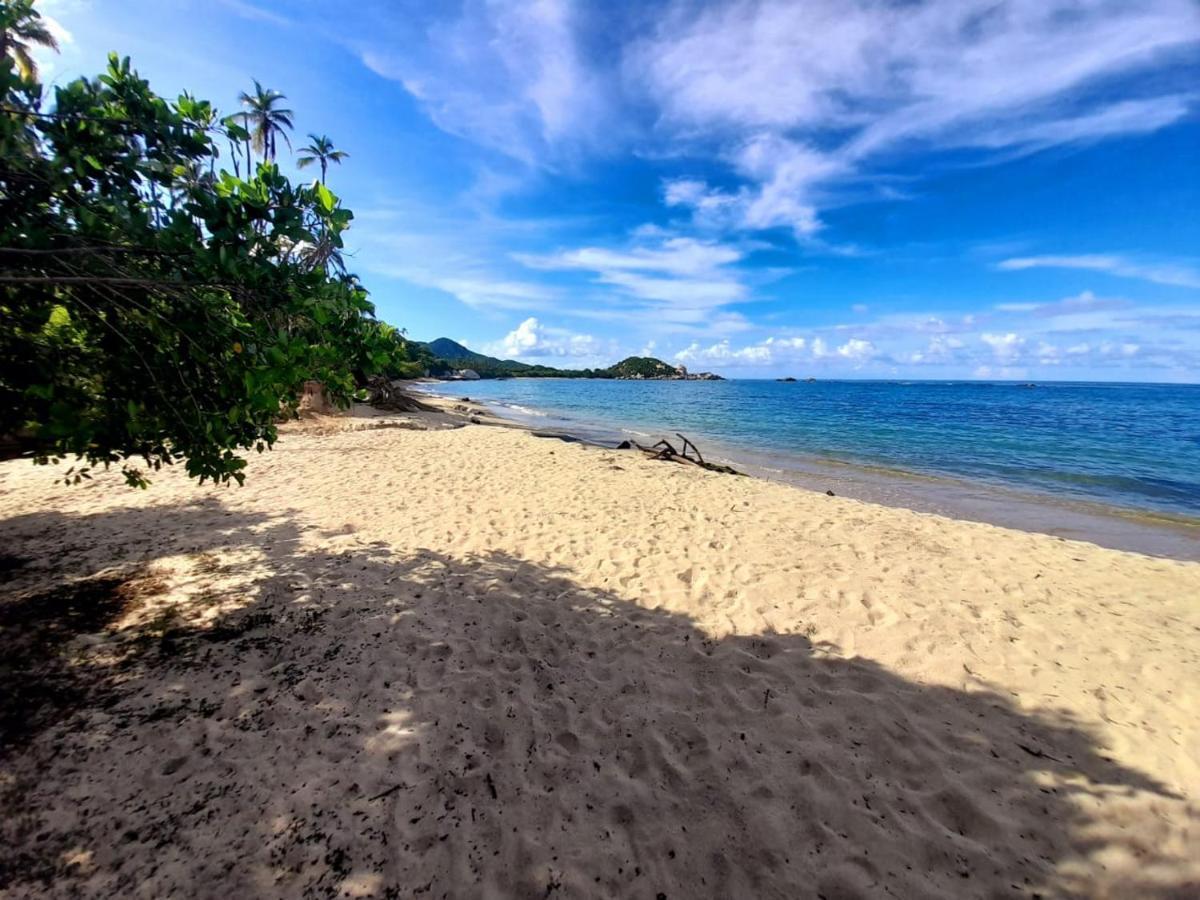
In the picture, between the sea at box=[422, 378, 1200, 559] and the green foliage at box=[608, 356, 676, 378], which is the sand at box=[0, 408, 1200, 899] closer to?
the sea at box=[422, 378, 1200, 559]

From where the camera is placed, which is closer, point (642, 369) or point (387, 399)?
point (387, 399)

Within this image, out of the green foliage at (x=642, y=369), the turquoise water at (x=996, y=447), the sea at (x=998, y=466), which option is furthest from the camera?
the green foliage at (x=642, y=369)

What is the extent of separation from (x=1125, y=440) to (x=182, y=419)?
133ft

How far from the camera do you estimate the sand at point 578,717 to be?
106 inches

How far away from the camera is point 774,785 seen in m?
3.25

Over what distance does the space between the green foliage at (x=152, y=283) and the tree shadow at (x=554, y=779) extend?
2.11 m

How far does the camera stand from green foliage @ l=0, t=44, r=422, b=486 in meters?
3.33

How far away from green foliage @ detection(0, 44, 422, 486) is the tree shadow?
2.11 m

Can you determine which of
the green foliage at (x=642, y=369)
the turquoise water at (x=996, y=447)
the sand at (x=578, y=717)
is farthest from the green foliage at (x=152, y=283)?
the green foliage at (x=642, y=369)

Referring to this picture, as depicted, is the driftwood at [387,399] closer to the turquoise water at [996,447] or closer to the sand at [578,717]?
the turquoise water at [996,447]

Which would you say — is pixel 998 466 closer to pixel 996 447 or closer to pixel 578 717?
pixel 996 447

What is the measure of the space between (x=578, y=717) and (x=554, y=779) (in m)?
0.63

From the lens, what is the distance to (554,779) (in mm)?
3254

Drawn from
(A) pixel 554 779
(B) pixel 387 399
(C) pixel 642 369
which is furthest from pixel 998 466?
(C) pixel 642 369
